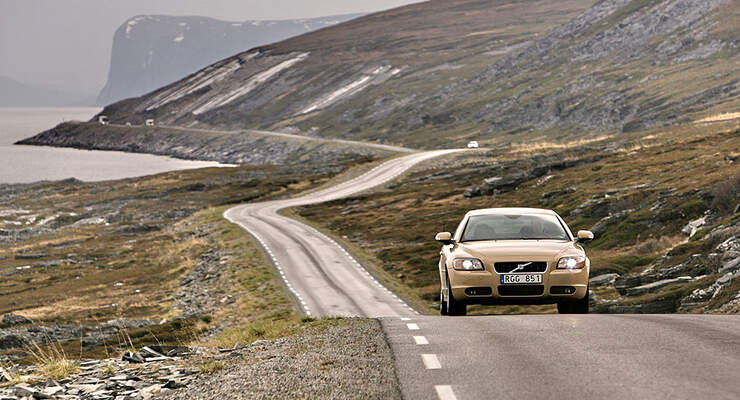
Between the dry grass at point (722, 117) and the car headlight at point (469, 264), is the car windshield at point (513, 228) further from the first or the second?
the dry grass at point (722, 117)

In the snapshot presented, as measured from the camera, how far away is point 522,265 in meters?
14.9

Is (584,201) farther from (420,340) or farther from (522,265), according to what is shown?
(420,340)

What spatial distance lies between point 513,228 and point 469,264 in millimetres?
1948

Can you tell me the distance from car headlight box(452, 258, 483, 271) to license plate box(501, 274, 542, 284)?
50 centimetres

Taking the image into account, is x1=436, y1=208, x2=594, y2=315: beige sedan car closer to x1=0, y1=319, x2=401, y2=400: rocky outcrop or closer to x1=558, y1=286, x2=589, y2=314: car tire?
x1=558, y1=286, x2=589, y2=314: car tire

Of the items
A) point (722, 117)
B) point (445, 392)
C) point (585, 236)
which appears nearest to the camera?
point (445, 392)

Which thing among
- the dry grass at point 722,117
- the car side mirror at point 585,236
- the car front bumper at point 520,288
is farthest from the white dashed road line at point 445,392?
the dry grass at point 722,117

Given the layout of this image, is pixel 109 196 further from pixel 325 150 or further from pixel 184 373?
pixel 184 373

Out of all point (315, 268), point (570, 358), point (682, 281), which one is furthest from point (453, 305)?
point (315, 268)

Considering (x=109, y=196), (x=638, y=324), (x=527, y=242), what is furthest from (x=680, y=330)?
(x=109, y=196)

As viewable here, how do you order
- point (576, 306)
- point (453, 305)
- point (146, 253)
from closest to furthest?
point (576, 306) < point (453, 305) < point (146, 253)

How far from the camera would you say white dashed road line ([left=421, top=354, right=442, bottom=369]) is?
9.90 metres

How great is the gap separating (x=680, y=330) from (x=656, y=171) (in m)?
51.0

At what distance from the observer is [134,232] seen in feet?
302
